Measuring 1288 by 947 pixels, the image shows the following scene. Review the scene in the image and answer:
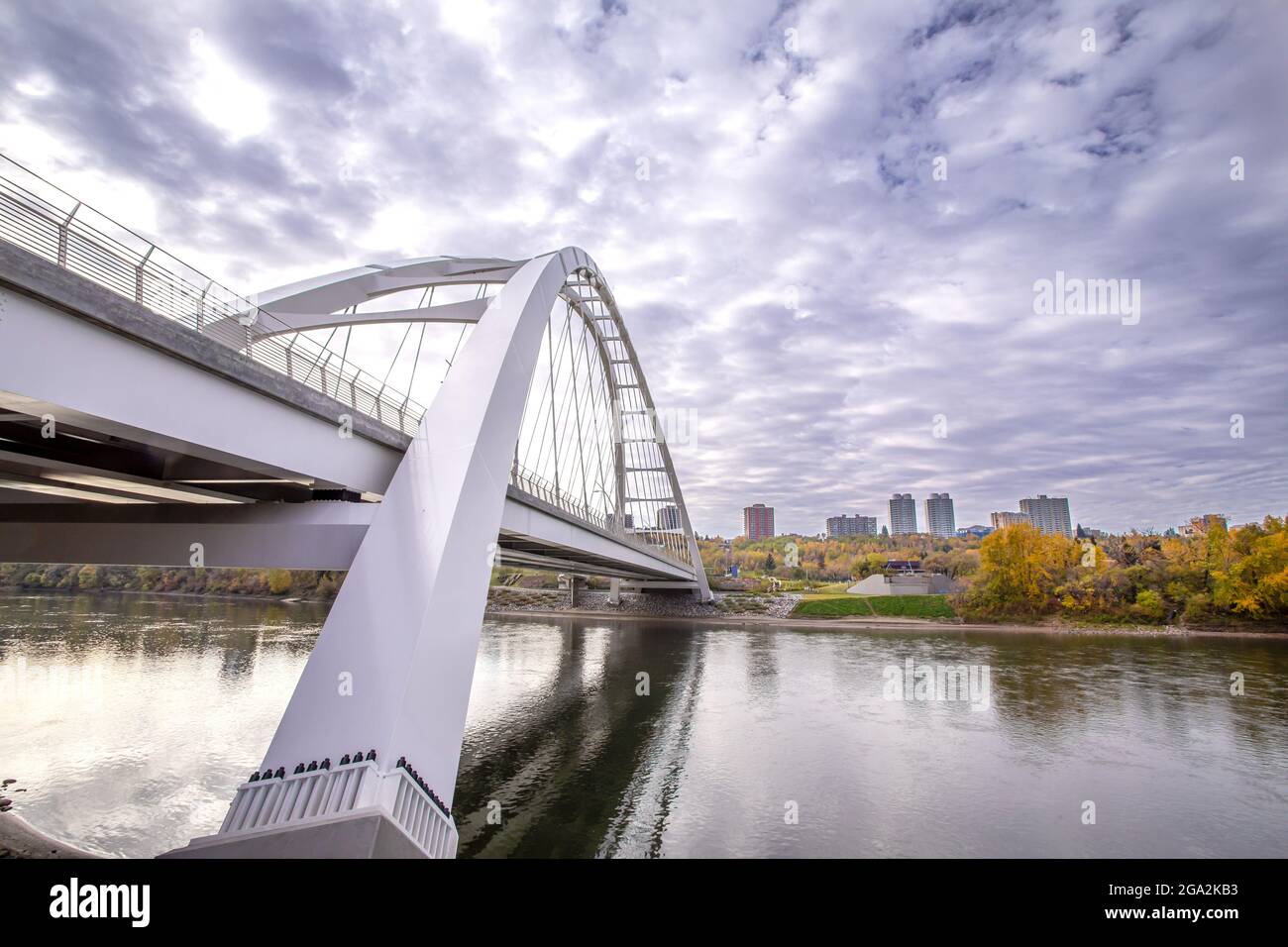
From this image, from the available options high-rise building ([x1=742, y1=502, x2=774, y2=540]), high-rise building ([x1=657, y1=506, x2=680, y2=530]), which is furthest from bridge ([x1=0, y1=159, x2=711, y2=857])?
high-rise building ([x1=742, y1=502, x2=774, y2=540])

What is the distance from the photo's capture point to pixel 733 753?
46.2 ft

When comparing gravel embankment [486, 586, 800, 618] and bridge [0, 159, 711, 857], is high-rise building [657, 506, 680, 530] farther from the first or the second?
bridge [0, 159, 711, 857]

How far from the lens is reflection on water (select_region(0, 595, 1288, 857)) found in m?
9.60

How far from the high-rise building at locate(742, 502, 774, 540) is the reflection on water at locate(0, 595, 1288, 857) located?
153 m

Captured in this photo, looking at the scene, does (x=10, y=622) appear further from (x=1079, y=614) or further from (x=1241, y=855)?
(x=1079, y=614)

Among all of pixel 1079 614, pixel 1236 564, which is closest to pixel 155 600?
pixel 1079 614

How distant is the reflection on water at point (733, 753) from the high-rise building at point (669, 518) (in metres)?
17.8

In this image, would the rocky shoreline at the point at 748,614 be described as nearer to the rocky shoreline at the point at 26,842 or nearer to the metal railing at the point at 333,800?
the rocky shoreline at the point at 26,842

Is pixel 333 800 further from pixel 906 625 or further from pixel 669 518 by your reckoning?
pixel 906 625

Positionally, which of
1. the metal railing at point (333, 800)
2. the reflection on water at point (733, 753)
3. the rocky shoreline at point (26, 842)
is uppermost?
the metal railing at point (333, 800)

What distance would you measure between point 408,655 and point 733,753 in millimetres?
10126

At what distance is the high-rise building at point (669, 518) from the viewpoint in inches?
1759

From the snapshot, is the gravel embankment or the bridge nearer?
the bridge

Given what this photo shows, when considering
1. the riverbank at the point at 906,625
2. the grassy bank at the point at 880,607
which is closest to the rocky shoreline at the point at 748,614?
the riverbank at the point at 906,625
